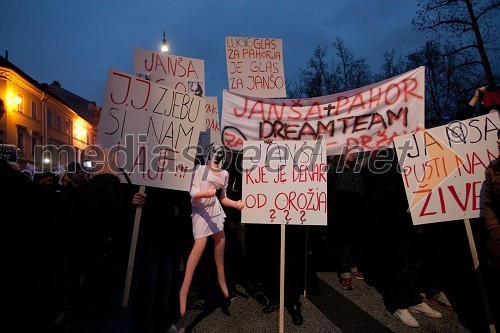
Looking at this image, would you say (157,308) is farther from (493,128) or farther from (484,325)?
(493,128)

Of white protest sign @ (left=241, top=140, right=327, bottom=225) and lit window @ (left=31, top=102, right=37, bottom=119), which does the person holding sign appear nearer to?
white protest sign @ (left=241, top=140, right=327, bottom=225)

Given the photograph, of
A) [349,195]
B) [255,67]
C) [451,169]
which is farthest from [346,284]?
[255,67]

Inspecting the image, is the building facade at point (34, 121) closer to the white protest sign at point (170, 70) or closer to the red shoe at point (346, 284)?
the white protest sign at point (170, 70)

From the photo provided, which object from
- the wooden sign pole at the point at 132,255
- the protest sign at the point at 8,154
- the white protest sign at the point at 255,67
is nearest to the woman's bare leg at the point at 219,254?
the wooden sign pole at the point at 132,255

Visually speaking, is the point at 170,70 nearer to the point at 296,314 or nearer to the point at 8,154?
the point at 8,154

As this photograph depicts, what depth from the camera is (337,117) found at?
13.5ft

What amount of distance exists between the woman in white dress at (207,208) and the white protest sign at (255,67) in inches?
92.3

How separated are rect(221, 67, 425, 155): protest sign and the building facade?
20515mm

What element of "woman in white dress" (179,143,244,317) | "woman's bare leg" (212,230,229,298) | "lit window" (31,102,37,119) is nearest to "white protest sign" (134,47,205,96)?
"woman in white dress" (179,143,244,317)

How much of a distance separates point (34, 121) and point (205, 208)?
118 feet

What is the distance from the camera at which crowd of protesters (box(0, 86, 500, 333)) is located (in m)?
1.22

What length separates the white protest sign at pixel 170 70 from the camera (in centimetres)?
466

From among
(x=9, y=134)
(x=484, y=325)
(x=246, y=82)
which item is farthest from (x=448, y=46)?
(x=9, y=134)

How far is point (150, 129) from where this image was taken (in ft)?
10.7
